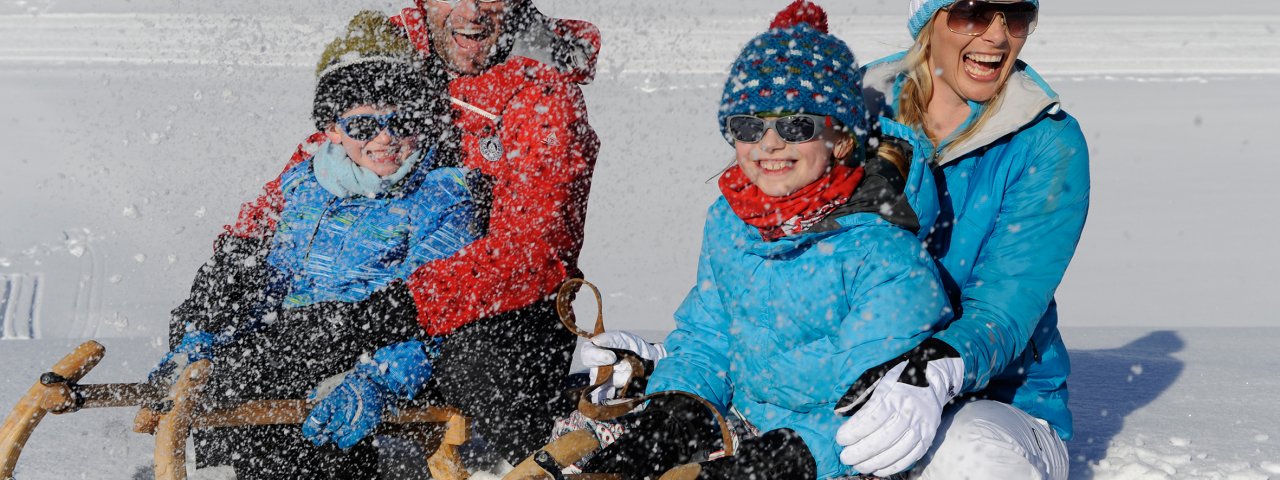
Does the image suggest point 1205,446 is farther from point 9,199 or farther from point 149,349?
point 9,199

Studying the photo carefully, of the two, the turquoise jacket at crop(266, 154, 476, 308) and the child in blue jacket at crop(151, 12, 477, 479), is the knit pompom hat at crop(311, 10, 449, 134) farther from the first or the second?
the turquoise jacket at crop(266, 154, 476, 308)

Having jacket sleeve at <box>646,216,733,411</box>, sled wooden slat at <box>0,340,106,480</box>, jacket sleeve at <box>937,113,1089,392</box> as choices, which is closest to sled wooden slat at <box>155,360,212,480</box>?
sled wooden slat at <box>0,340,106,480</box>

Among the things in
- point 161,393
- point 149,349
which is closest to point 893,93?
point 161,393

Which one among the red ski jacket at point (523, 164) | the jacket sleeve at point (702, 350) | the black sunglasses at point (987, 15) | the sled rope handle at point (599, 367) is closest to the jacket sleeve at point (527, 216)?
the red ski jacket at point (523, 164)

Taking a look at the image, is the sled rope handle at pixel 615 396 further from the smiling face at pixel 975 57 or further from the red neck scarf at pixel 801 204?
the smiling face at pixel 975 57

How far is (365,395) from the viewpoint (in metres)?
2.66

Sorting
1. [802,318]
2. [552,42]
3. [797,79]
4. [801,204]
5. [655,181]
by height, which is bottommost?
[655,181]

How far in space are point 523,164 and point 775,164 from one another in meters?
0.87

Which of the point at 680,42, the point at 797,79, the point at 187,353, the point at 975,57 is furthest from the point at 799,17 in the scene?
the point at 680,42

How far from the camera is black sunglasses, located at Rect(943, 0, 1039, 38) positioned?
2510 millimetres

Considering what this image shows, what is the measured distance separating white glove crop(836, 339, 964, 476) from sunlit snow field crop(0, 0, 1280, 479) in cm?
107

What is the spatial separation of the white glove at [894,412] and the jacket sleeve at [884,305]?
63mm

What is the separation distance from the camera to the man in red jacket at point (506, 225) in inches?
113

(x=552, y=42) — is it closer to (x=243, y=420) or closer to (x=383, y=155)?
(x=383, y=155)
